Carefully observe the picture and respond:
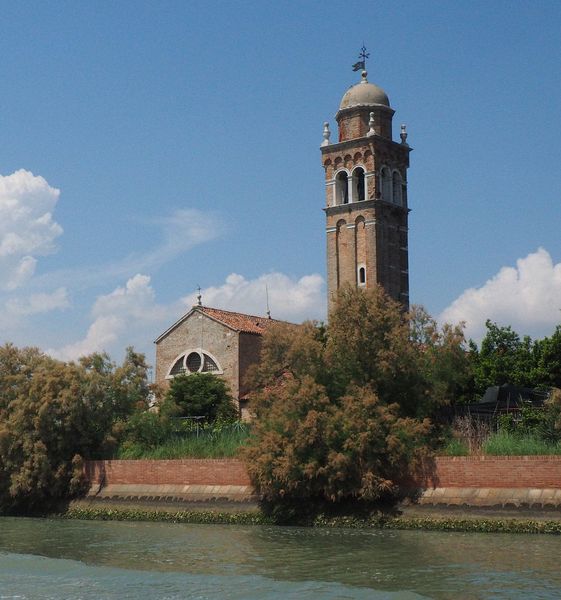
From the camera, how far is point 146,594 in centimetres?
1708

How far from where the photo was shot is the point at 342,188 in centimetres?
5669

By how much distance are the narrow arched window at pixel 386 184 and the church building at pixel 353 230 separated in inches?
2.4

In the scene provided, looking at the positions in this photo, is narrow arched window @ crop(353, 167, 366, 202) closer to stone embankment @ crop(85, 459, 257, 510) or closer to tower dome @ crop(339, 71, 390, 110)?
tower dome @ crop(339, 71, 390, 110)

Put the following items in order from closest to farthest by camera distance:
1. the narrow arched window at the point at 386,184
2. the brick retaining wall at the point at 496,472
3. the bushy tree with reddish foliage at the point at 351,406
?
the brick retaining wall at the point at 496,472, the bushy tree with reddish foliage at the point at 351,406, the narrow arched window at the point at 386,184

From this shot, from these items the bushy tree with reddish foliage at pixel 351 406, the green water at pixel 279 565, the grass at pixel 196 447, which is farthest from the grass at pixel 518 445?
the grass at pixel 196 447

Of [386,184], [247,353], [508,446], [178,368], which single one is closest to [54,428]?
[247,353]

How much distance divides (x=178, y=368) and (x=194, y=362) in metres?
1.45

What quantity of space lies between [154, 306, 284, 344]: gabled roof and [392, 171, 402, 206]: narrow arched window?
1077 cm

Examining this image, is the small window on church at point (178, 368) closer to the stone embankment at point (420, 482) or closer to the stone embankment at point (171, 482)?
the stone embankment at point (171, 482)

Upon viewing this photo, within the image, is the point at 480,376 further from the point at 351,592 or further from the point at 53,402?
the point at 351,592

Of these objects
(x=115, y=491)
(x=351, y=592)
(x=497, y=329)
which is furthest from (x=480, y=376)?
(x=351, y=592)

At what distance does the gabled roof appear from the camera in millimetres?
52453

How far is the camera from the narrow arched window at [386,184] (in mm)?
56006

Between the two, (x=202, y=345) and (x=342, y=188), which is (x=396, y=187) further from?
(x=202, y=345)
